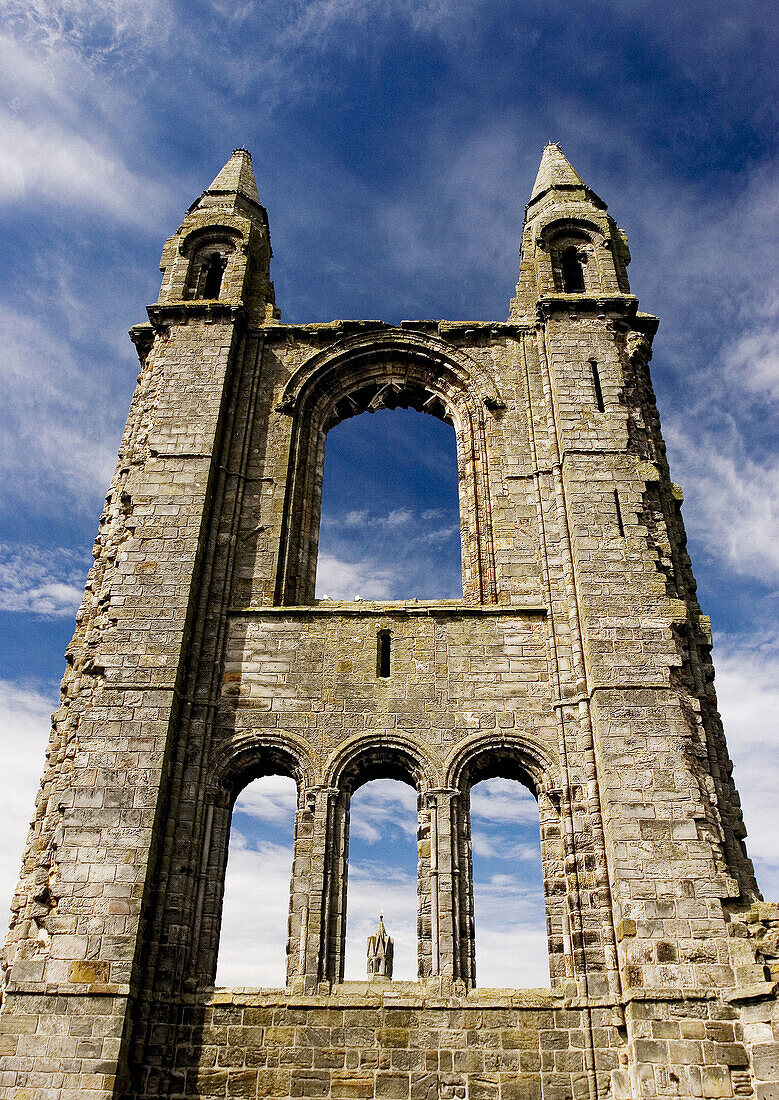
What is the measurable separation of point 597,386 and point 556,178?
6119mm

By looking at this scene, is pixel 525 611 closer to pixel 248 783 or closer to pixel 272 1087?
pixel 248 783

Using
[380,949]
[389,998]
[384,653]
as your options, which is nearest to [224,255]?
[384,653]

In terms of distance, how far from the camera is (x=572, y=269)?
16.7m

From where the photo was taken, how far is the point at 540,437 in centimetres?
1393

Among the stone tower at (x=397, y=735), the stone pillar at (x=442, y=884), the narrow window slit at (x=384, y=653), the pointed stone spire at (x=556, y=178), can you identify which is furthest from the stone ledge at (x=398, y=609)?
the pointed stone spire at (x=556, y=178)

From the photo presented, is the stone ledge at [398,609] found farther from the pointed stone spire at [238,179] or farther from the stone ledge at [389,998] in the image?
the pointed stone spire at [238,179]

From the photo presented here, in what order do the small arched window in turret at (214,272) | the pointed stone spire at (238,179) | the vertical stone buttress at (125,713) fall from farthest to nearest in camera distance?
the pointed stone spire at (238,179), the small arched window in turret at (214,272), the vertical stone buttress at (125,713)

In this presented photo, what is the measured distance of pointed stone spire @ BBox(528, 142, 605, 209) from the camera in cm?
1753

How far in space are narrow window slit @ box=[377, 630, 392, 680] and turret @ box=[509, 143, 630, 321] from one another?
6.31 m

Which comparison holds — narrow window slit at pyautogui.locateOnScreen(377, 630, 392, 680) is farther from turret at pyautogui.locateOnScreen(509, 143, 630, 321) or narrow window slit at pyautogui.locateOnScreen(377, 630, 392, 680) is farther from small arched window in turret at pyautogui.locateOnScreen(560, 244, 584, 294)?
small arched window in turret at pyautogui.locateOnScreen(560, 244, 584, 294)

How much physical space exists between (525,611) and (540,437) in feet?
9.95

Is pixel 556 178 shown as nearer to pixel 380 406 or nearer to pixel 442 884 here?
pixel 380 406

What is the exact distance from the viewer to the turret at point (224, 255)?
16.0 m

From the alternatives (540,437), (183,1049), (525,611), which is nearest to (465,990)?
(183,1049)
